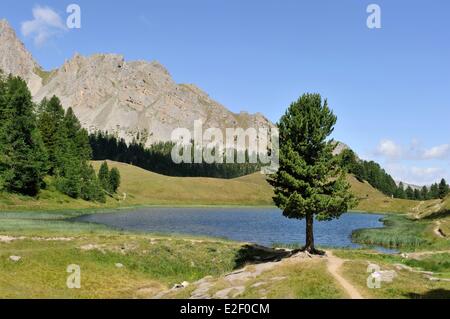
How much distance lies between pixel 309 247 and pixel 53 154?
289ft

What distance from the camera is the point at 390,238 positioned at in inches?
2904

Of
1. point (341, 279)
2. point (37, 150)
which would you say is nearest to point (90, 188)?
point (37, 150)

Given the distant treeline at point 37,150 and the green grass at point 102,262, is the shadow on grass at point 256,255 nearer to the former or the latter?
the green grass at point 102,262

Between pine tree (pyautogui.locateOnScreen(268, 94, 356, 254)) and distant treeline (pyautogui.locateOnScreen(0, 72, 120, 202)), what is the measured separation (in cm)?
6130

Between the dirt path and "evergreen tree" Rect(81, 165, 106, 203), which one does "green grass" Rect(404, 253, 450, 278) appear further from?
"evergreen tree" Rect(81, 165, 106, 203)

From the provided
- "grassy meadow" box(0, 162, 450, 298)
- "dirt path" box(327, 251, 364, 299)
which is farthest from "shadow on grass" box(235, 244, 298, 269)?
"dirt path" box(327, 251, 364, 299)

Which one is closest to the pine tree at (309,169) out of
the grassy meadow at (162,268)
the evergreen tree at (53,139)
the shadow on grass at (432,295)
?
the grassy meadow at (162,268)

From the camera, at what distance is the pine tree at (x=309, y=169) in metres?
44.8

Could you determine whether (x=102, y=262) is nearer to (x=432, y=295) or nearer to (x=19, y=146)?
(x=432, y=295)

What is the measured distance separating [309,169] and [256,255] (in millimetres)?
11830

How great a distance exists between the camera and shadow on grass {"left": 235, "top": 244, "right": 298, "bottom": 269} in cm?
4700

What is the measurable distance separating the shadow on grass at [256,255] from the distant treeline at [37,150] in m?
55.7
